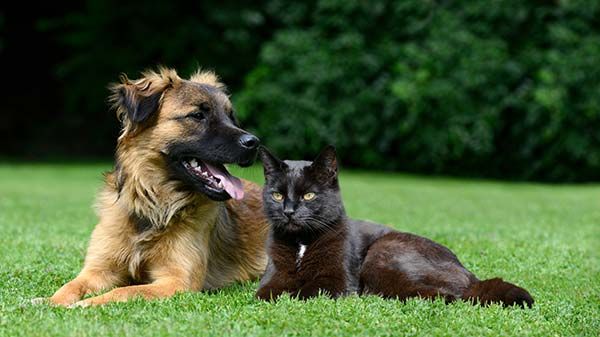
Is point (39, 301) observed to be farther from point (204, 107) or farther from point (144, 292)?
point (204, 107)

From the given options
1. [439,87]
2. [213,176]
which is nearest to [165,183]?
[213,176]

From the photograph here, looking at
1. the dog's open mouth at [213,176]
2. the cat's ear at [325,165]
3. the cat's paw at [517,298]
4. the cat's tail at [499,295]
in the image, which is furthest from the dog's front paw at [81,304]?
the cat's paw at [517,298]

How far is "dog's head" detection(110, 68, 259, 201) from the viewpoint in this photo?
5.77 m

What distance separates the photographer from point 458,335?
4.51 metres

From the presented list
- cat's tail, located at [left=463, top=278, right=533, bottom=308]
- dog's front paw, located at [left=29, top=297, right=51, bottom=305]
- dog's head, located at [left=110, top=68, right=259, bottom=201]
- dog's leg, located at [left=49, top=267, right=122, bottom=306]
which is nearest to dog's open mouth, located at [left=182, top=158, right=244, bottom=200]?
dog's head, located at [left=110, top=68, right=259, bottom=201]

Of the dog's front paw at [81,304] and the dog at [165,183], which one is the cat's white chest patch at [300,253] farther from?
the dog's front paw at [81,304]

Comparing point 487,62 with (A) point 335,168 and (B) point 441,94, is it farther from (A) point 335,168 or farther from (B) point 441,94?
(A) point 335,168

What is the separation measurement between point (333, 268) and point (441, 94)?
45.5ft

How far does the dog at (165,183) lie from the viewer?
18.9ft

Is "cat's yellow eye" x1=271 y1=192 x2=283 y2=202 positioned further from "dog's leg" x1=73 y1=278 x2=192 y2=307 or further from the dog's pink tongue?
"dog's leg" x1=73 y1=278 x2=192 y2=307

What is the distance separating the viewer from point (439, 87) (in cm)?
1888

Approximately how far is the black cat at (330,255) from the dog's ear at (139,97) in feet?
2.73

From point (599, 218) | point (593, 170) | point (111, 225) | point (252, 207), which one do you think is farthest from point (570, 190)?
point (111, 225)

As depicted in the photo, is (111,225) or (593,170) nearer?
(111,225)
